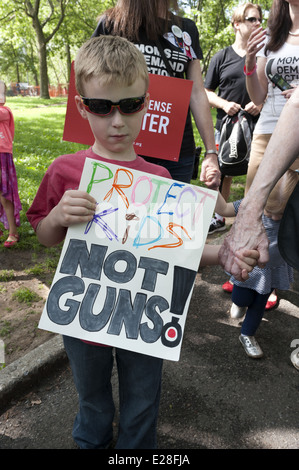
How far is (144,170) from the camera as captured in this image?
4.59 ft

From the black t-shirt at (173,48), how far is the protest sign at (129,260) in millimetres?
966

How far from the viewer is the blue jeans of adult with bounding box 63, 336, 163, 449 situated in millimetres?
1419

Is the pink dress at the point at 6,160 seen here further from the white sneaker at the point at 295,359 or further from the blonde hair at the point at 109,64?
the white sneaker at the point at 295,359

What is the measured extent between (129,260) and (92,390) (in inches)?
25.7

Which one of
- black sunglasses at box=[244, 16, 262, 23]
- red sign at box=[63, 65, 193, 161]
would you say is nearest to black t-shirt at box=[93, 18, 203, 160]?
red sign at box=[63, 65, 193, 161]

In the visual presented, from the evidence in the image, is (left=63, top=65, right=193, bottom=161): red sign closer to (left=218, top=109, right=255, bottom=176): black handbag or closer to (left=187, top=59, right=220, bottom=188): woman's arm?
(left=187, top=59, right=220, bottom=188): woman's arm

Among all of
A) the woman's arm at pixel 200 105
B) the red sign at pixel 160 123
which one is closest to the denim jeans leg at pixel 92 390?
the red sign at pixel 160 123

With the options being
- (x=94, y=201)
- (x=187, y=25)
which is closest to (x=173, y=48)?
(x=187, y=25)

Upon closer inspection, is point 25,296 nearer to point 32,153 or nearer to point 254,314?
point 254,314

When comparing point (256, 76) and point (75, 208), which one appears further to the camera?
point (256, 76)

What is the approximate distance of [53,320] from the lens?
1.22m

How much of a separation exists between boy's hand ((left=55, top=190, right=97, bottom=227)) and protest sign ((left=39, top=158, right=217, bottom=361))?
0.14ft

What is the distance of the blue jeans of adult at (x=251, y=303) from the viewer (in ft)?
7.73
